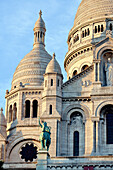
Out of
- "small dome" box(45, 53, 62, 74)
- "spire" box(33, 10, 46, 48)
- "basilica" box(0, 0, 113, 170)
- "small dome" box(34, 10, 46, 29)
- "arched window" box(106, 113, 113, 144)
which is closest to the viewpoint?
"basilica" box(0, 0, 113, 170)

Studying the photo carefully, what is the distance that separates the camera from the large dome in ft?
248

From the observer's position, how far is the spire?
75.2m

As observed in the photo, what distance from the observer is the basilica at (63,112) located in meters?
53.9

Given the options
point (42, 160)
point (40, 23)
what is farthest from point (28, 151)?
point (40, 23)

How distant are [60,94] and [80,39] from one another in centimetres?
1857

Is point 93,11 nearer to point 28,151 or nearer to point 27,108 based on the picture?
point 27,108

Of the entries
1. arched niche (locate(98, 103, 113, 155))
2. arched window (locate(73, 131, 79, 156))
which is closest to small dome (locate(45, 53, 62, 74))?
arched niche (locate(98, 103, 113, 155))

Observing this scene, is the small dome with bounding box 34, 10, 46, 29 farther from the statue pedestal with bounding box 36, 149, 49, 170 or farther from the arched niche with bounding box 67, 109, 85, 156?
the statue pedestal with bounding box 36, 149, 49, 170

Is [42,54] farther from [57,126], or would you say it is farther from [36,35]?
[57,126]

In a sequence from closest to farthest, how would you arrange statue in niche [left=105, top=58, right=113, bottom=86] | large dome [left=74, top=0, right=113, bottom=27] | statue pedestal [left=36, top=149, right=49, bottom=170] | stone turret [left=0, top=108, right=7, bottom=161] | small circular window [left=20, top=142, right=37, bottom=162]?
statue pedestal [left=36, top=149, right=49, bottom=170], statue in niche [left=105, top=58, right=113, bottom=86], small circular window [left=20, top=142, right=37, bottom=162], stone turret [left=0, top=108, right=7, bottom=161], large dome [left=74, top=0, right=113, bottom=27]

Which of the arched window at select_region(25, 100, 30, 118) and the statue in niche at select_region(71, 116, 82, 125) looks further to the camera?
the arched window at select_region(25, 100, 30, 118)

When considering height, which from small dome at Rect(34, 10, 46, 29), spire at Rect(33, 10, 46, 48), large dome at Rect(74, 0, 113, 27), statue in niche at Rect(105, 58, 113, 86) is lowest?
statue in niche at Rect(105, 58, 113, 86)

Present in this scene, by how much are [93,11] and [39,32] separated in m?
8.82

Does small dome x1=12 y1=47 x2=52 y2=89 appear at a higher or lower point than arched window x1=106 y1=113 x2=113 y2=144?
higher
